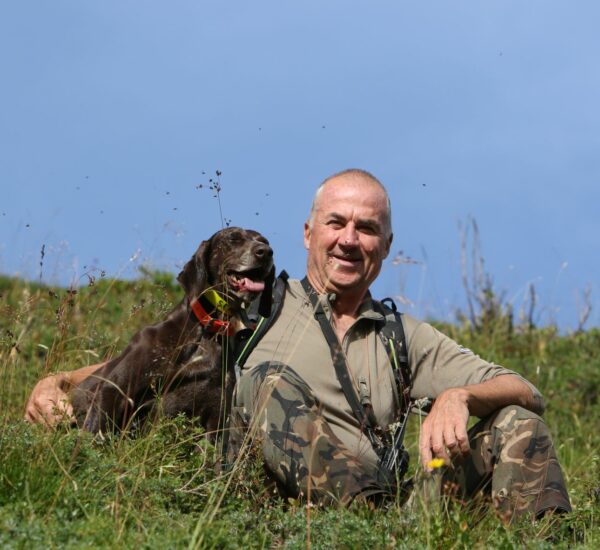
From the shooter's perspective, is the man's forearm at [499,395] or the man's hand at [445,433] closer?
the man's hand at [445,433]

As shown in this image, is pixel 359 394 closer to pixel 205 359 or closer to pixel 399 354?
pixel 399 354

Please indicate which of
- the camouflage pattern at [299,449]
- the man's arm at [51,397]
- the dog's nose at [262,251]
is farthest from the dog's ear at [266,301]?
the man's arm at [51,397]

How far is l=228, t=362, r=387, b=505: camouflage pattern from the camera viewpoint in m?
4.28

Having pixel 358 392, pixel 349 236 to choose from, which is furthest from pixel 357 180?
pixel 358 392

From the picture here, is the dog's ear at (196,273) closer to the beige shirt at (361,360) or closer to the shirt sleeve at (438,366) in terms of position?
the beige shirt at (361,360)

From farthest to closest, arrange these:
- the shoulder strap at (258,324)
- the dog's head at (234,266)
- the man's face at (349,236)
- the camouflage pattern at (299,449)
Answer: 1. the man's face at (349,236)
2. the dog's head at (234,266)
3. the shoulder strap at (258,324)
4. the camouflage pattern at (299,449)

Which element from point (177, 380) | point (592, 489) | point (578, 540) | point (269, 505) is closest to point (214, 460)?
point (269, 505)

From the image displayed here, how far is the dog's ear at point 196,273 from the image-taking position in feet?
17.6

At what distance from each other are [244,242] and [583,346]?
679 centimetres

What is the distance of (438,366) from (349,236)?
0.87 m

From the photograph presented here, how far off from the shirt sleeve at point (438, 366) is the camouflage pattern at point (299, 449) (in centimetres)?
94

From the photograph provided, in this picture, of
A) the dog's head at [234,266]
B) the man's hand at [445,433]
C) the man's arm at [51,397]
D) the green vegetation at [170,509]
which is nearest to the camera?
the green vegetation at [170,509]

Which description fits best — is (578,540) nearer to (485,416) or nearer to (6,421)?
(485,416)

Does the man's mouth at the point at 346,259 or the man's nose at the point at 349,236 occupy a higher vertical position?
the man's nose at the point at 349,236
